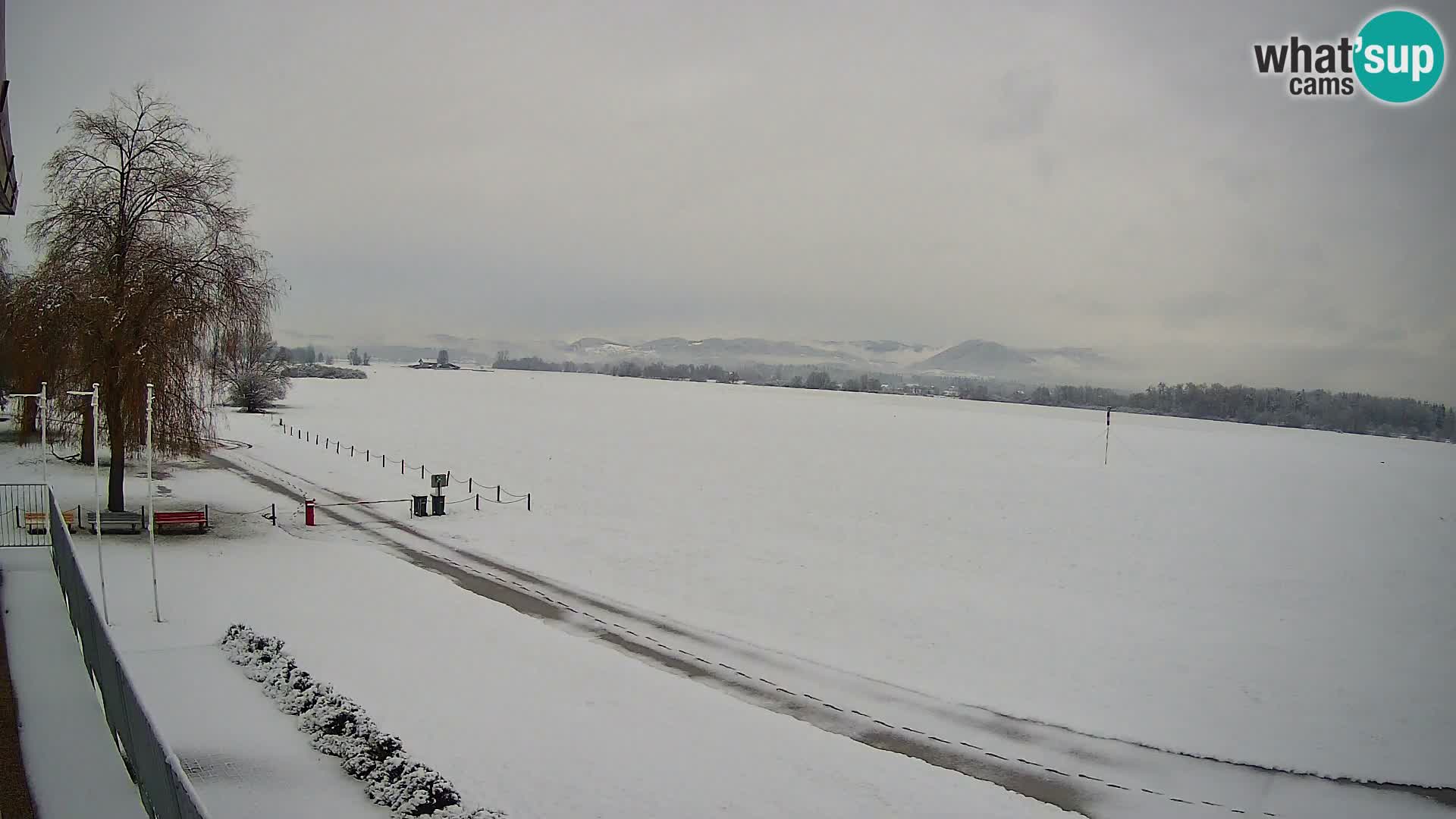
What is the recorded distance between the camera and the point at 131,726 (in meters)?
Result: 8.64

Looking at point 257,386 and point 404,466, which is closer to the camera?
point 404,466

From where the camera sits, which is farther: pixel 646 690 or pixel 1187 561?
pixel 1187 561

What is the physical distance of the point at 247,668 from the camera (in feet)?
44.5

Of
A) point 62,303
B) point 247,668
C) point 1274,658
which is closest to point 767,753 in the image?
point 247,668

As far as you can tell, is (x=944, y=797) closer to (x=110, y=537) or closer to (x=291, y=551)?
(x=291, y=551)

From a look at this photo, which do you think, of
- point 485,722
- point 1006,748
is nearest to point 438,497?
point 485,722

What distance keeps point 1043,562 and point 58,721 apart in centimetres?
2570

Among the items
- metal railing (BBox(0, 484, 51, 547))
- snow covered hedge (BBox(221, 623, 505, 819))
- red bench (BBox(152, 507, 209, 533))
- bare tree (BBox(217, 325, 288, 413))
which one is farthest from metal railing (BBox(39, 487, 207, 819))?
bare tree (BBox(217, 325, 288, 413))

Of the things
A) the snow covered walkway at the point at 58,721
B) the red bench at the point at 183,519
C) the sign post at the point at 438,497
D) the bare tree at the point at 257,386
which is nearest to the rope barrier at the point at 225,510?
the red bench at the point at 183,519

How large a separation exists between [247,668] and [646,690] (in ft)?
22.2

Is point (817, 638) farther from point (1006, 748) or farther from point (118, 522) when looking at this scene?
point (118, 522)

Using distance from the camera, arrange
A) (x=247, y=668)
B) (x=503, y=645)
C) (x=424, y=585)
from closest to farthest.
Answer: (x=247, y=668), (x=503, y=645), (x=424, y=585)

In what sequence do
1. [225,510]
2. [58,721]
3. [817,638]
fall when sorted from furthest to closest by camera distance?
[225,510] < [817,638] < [58,721]

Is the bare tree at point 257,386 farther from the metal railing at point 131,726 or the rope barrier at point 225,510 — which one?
the metal railing at point 131,726
